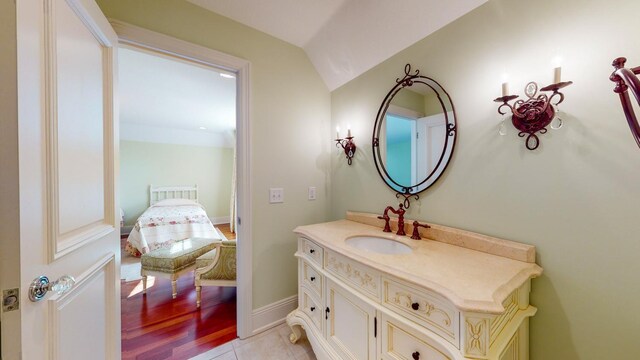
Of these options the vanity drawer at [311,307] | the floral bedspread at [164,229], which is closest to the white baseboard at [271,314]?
the vanity drawer at [311,307]

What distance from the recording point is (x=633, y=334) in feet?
2.41

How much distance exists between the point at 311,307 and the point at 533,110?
159 centimetres

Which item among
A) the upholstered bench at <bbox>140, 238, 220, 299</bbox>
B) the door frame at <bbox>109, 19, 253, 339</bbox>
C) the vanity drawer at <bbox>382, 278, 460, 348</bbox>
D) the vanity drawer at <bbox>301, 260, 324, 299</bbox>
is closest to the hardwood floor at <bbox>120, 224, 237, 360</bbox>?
the upholstered bench at <bbox>140, 238, 220, 299</bbox>

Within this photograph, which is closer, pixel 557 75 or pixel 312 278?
pixel 557 75

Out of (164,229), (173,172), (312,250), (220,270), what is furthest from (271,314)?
(173,172)

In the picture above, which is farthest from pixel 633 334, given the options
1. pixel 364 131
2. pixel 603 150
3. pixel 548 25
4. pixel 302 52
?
pixel 302 52

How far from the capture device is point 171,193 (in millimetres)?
5078

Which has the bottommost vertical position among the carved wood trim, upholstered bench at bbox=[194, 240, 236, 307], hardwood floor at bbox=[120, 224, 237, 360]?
hardwood floor at bbox=[120, 224, 237, 360]

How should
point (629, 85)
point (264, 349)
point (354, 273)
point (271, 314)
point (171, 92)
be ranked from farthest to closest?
1. point (171, 92)
2. point (271, 314)
3. point (264, 349)
4. point (354, 273)
5. point (629, 85)

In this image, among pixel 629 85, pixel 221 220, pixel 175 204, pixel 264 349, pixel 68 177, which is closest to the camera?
pixel 629 85

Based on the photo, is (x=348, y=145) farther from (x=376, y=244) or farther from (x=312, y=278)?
(x=312, y=278)

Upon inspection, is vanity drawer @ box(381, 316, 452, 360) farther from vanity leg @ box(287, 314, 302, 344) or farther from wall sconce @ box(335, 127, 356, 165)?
wall sconce @ box(335, 127, 356, 165)

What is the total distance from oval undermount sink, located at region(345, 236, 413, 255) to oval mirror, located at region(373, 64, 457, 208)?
30 cm

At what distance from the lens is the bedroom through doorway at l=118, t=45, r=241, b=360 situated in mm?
1756
